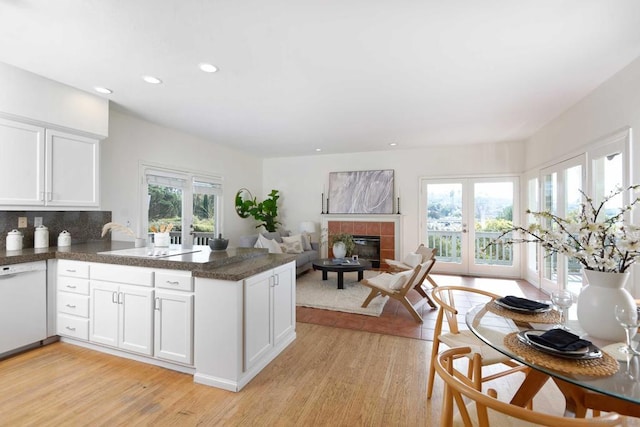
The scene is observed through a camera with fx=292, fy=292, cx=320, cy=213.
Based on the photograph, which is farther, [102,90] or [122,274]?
[102,90]

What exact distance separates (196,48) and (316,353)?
9.31 ft

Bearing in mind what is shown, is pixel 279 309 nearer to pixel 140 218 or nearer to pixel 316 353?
pixel 316 353

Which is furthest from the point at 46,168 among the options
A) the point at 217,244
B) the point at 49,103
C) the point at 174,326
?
the point at 174,326

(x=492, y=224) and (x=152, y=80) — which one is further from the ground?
(x=152, y=80)

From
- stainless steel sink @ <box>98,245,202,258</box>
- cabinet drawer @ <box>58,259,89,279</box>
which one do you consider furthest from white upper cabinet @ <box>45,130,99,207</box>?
stainless steel sink @ <box>98,245,202,258</box>

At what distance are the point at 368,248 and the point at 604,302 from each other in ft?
17.5

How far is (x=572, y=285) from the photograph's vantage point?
3875 mm

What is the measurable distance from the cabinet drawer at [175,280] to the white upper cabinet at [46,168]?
5.44ft

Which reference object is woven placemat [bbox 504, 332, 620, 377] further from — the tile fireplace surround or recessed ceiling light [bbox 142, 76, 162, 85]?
the tile fireplace surround

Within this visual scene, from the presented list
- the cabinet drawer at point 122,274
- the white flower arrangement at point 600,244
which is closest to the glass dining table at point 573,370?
the white flower arrangement at point 600,244

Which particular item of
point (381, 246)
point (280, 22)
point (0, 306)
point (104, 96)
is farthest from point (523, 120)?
point (0, 306)

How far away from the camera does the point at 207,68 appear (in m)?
2.71

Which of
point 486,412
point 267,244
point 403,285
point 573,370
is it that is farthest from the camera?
point 267,244

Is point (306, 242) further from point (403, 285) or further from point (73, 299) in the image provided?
point (73, 299)
